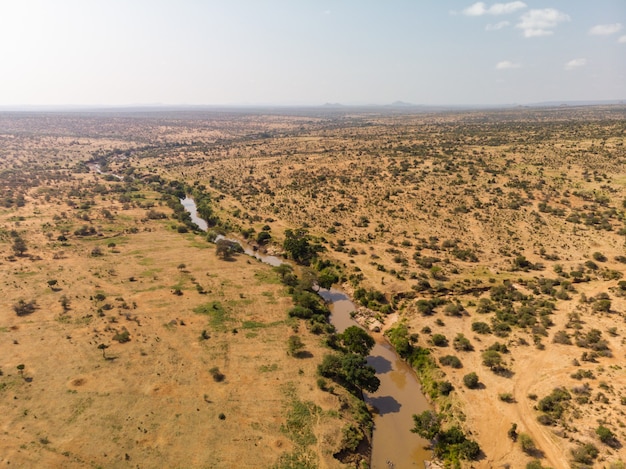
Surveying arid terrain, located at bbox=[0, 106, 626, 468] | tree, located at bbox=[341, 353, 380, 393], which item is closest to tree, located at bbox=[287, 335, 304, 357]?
arid terrain, located at bbox=[0, 106, 626, 468]

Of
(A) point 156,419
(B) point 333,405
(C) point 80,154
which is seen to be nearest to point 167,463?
(A) point 156,419

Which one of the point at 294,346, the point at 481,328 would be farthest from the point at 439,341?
the point at 294,346

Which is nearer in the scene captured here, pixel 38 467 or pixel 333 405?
pixel 38 467

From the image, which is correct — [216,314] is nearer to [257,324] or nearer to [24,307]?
[257,324]

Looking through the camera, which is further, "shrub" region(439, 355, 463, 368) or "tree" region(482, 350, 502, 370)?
"shrub" region(439, 355, 463, 368)

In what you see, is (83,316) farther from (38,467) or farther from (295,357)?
(295,357)

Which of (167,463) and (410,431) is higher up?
(167,463)

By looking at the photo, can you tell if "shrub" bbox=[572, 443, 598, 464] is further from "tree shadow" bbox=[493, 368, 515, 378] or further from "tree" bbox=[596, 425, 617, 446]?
"tree shadow" bbox=[493, 368, 515, 378]
